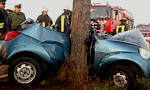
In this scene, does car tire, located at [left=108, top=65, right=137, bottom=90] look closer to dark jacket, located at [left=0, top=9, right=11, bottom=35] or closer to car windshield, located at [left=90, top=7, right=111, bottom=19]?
dark jacket, located at [left=0, top=9, right=11, bottom=35]

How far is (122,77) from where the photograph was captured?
4004 mm

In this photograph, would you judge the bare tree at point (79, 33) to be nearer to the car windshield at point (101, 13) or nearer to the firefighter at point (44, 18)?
the firefighter at point (44, 18)

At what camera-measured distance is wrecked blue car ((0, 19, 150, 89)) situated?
13.2ft

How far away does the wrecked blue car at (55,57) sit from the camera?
13.2ft

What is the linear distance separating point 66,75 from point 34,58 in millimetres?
755

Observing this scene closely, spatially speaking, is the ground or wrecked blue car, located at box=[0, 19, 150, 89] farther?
wrecked blue car, located at box=[0, 19, 150, 89]

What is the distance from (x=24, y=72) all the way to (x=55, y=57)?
70 cm

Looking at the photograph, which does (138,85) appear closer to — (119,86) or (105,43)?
(119,86)

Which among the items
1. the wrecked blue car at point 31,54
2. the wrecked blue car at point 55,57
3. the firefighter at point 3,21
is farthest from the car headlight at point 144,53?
A: the firefighter at point 3,21

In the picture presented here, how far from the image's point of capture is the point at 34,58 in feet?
13.8

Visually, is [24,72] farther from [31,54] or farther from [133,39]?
[133,39]

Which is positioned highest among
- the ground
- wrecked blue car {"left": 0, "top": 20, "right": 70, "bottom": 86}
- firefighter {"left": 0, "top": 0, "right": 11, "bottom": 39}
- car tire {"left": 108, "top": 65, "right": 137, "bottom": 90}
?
firefighter {"left": 0, "top": 0, "right": 11, "bottom": 39}

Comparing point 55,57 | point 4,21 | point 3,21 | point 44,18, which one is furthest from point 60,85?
point 44,18

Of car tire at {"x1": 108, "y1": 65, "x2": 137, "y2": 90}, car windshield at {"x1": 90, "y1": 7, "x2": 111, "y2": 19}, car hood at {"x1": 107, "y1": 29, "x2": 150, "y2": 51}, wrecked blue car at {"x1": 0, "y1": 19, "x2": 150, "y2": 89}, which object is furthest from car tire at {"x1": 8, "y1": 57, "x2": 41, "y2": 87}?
car windshield at {"x1": 90, "y1": 7, "x2": 111, "y2": 19}
